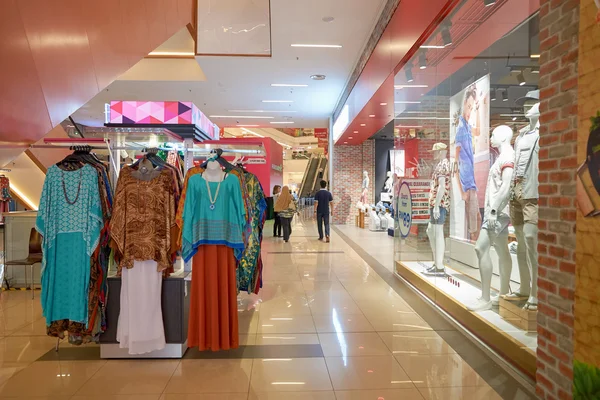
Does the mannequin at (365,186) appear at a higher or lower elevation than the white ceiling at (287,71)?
lower

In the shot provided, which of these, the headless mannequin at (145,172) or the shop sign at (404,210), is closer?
the headless mannequin at (145,172)

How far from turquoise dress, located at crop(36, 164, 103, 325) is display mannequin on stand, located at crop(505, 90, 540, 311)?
128 inches

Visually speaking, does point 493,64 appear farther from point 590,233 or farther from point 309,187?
point 309,187

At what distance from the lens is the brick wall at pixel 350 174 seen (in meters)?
15.1

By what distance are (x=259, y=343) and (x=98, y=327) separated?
4.21 feet

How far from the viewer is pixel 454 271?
482cm

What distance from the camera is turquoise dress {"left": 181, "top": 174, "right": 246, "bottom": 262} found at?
3248 millimetres

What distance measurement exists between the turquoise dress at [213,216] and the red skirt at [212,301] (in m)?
0.09

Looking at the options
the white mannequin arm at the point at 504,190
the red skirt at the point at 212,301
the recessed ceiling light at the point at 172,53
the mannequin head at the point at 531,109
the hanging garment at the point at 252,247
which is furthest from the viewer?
the recessed ceiling light at the point at 172,53

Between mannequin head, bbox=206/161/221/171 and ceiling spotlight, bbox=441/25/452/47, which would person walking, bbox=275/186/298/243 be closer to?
ceiling spotlight, bbox=441/25/452/47

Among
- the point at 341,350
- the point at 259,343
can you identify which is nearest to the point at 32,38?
the point at 259,343

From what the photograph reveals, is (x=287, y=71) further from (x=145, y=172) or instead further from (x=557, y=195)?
(x=557, y=195)

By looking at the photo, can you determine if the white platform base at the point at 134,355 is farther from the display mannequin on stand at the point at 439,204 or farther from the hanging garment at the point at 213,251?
the display mannequin on stand at the point at 439,204

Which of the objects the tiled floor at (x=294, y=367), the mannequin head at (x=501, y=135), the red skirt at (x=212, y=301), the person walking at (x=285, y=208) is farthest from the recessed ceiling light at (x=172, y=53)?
the mannequin head at (x=501, y=135)
